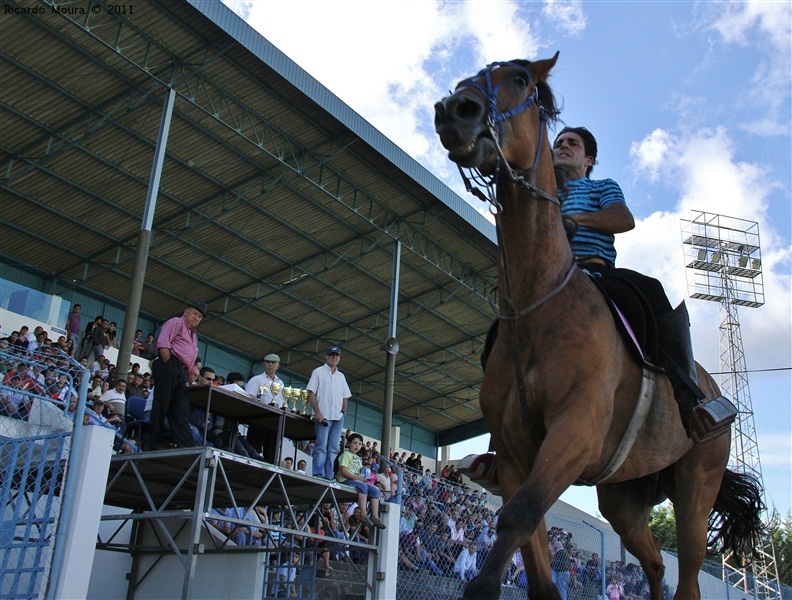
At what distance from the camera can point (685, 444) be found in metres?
4.61

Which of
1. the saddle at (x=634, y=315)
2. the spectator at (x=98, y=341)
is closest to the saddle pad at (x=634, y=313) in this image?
the saddle at (x=634, y=315)

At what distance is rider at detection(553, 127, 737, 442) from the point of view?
4410 millimetres

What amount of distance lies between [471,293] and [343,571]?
20.0m

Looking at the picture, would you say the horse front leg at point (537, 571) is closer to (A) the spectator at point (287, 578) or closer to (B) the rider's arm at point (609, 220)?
(B) the rider's arm at point (609, 220)

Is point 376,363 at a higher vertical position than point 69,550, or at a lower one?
higher

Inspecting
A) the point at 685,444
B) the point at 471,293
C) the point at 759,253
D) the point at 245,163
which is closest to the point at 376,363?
the point at 471,293

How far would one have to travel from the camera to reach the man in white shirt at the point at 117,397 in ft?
47.2

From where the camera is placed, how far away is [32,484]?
8.70 metres

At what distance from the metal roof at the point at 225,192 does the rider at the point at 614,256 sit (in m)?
15.4

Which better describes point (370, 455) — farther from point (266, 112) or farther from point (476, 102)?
point (476, 102)

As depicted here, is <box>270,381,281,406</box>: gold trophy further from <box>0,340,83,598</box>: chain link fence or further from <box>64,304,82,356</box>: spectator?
<box>64,304,82,356</box>: spectator

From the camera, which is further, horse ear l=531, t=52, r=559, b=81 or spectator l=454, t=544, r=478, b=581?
spectator l=454, t=544, r=478, b=581

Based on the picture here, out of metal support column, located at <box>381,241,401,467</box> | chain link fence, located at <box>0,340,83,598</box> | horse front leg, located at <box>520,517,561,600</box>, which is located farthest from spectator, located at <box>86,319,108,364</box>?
horse front leg, located at <box>520,517,561,600</box>

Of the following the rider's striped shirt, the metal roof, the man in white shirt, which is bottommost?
the rider's striped shirt
